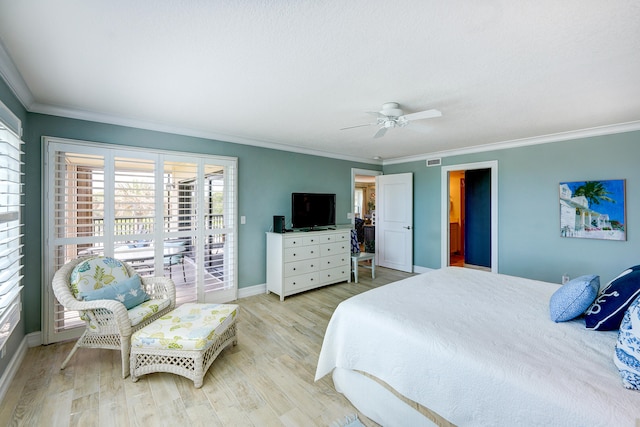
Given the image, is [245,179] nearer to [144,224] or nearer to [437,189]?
[144,224]

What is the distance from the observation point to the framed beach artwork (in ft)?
11.0

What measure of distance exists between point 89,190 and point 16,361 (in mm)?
1639

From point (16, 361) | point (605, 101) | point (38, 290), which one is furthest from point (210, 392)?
point (605, 101)

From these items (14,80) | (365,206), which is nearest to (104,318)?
(14,80)

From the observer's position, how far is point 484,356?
4.30ft

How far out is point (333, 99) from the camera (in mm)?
2512

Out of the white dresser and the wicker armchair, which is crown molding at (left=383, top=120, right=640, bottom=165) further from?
the wicker armchair

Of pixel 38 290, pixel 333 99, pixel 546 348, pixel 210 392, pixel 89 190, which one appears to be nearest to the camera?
pixel 546 348

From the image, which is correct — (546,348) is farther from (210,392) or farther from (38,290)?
(38,290)

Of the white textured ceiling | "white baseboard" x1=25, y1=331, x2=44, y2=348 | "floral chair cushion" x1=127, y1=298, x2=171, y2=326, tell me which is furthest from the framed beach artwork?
"white baseboard" x1=25, y1=331, x2=44, y2=348

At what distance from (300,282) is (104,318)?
2.42 meters

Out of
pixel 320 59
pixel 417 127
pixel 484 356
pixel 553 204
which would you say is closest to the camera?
pixel 484 356

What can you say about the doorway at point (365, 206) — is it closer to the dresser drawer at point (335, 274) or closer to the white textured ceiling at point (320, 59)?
the dresser drawer at point (335, 274)

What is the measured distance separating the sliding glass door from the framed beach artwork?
4.61m
